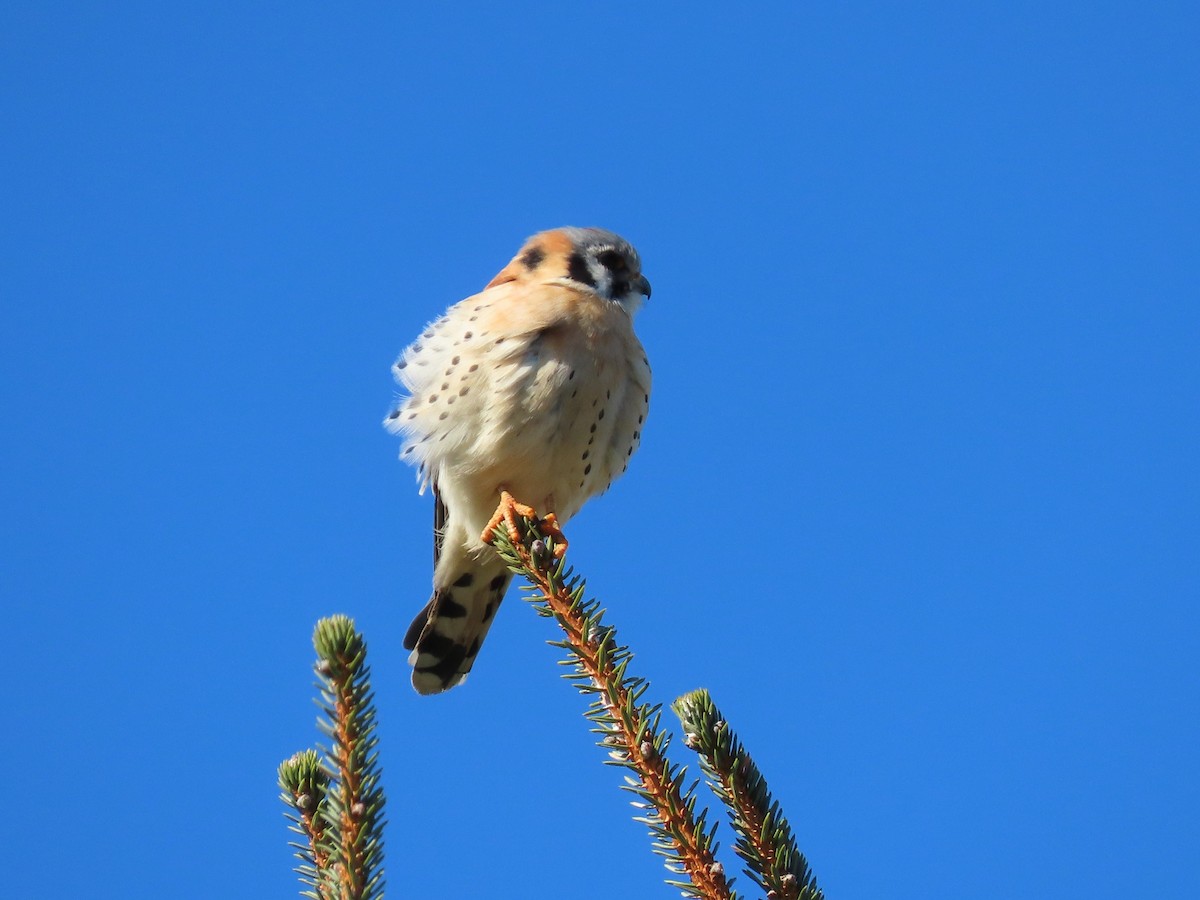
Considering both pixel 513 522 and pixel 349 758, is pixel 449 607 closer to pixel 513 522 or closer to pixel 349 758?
pixel 513 522

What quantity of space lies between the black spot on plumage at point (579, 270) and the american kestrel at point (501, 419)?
3 centimetres

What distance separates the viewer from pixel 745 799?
174 centimetres

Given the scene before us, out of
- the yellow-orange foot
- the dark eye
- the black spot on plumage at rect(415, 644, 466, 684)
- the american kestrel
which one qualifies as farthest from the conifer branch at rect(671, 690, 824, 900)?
the dark eye

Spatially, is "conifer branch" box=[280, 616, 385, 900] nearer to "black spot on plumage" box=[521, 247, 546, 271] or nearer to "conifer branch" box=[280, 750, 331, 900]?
"conifer branch" box=[280, 750, 331, 900]

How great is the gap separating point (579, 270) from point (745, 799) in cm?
320

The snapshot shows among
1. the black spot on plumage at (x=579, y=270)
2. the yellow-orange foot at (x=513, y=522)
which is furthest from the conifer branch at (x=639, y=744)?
→ the black spot on plumage at (x=579, y=270)

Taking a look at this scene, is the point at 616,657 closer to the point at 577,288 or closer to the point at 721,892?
the point at 721,892

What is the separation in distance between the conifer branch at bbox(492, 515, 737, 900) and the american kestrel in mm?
1540

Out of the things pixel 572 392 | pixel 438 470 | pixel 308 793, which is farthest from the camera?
pixel 438 470

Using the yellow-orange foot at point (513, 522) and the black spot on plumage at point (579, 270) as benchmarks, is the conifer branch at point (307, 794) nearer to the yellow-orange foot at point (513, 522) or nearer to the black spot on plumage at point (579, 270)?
the yellow-orange foot at point (513, 522)

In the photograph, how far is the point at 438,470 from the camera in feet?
13.6

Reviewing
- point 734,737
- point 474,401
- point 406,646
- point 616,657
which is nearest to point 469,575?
point 406,646

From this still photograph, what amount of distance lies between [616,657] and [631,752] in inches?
8.8

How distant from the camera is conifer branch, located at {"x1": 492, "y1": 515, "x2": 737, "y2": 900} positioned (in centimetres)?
170
